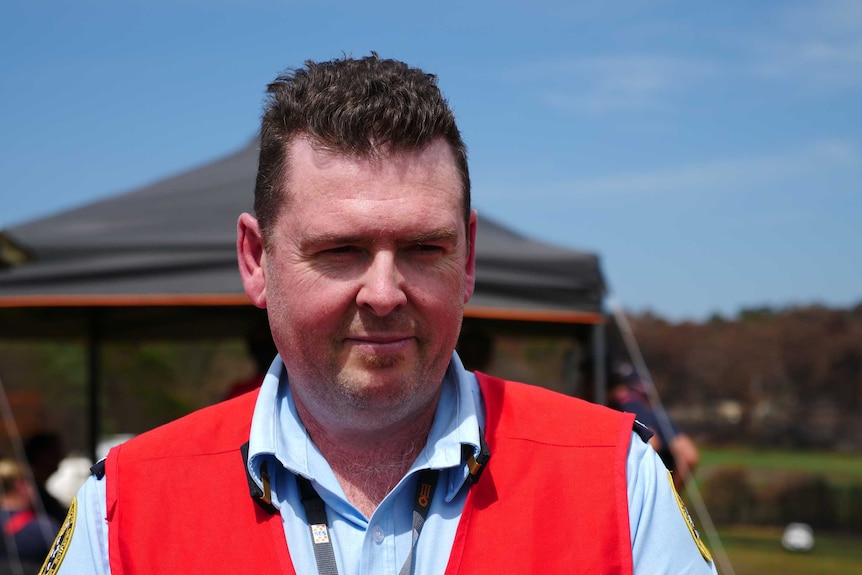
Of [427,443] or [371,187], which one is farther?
[427,443]

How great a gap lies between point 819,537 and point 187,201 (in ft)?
36.8

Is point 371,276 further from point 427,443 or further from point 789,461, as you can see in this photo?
point 789,461

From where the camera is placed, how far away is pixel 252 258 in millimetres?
1592

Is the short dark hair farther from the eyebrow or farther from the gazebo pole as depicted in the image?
the gazebo pole

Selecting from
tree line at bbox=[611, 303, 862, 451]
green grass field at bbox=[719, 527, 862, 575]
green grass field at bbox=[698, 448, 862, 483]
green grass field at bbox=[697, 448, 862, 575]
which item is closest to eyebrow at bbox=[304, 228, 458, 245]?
green grass field at bbox=[697, 448, 862, 575]

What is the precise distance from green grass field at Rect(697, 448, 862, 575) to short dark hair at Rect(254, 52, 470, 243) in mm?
7164

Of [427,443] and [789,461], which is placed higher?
[427,443]

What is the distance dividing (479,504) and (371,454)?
194mm

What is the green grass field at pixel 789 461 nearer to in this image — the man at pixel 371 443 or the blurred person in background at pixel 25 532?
the blurred person in background at pixel 25 532

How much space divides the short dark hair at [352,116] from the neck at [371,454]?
0.35 metres

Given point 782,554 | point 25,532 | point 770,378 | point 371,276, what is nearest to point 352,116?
point 371,276

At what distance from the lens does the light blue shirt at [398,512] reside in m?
1.41

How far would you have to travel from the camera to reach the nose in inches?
53.6

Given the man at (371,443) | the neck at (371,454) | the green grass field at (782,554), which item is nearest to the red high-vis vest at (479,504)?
the man at (371,443)
